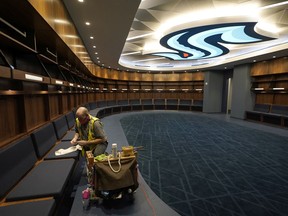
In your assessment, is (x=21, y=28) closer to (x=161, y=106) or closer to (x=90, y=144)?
(x=90, y=144)

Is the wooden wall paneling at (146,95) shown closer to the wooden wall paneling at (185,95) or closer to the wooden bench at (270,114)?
the wooden wall paneling at (185,95)

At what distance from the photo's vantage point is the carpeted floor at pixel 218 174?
194cm

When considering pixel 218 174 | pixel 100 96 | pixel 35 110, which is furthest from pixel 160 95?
pixel 35 110

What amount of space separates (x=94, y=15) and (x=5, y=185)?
307 centimetres

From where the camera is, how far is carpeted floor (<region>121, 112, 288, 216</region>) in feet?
6.38

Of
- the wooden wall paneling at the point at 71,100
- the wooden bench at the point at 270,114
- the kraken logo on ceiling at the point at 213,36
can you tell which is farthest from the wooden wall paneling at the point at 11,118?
the wooden bench at the point at 270,114

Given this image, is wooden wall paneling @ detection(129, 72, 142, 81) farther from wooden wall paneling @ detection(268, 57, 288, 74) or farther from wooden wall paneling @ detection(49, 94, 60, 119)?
wooden wall paneling @ detection(49, 94, 60, 119)

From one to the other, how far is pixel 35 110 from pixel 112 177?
6.82 feet

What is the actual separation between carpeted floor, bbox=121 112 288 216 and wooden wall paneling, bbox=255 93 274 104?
12.2 ft

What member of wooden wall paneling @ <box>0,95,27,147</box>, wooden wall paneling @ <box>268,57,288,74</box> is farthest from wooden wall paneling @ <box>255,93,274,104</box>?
wooden wall paneling @ <box>0,95,27,147</box>

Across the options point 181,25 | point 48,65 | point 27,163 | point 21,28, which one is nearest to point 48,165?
point 27,163

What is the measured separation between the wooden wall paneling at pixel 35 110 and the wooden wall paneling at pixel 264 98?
9319 millimetres

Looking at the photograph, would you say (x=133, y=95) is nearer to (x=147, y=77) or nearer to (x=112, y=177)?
(x=147, y=77)

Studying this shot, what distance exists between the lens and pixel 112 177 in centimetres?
143
